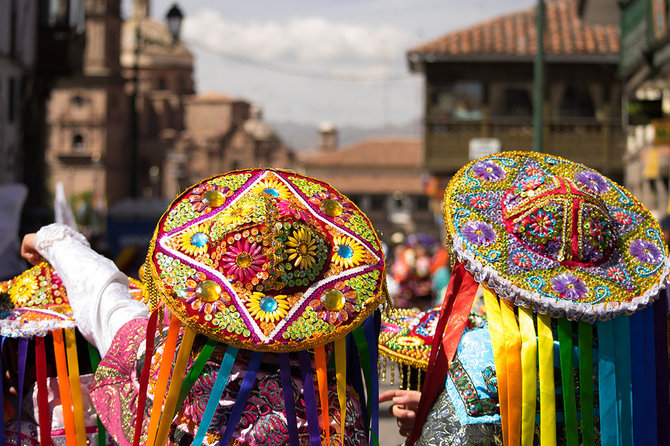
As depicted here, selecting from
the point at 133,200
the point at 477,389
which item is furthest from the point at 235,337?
the point at 133,200

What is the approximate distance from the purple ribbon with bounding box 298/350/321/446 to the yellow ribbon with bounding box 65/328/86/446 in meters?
0.98

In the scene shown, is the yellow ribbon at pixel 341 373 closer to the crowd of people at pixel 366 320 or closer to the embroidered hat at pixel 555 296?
the crowd of people at pixel 366 320

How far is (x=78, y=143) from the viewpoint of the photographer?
8056cm

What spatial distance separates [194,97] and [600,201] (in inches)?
3952

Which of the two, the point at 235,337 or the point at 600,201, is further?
the point at 600,201

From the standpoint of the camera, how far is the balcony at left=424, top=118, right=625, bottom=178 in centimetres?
2572

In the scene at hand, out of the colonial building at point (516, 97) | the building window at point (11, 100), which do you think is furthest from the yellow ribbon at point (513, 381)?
the colonial building at point (516, 97)

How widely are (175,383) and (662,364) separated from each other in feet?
4.80

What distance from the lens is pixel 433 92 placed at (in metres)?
26.5

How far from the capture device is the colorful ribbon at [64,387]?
10.4 ft

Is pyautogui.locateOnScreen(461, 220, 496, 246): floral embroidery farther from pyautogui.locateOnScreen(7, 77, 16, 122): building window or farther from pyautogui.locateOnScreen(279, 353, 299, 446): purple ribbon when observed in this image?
pyautogui.locateOnScreen(7, 77, 16, 122): building window

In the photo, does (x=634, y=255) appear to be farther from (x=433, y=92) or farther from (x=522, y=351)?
(x=433, y=92)

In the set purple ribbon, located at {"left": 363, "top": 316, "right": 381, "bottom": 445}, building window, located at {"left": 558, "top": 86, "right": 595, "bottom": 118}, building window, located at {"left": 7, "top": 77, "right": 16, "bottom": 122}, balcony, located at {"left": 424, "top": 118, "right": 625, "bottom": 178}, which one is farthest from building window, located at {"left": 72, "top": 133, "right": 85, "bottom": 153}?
purple ribbon, located at {"left": 363, "top": 316, "right": 381, "bottom": 445}

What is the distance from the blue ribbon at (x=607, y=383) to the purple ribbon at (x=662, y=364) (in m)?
0.19
